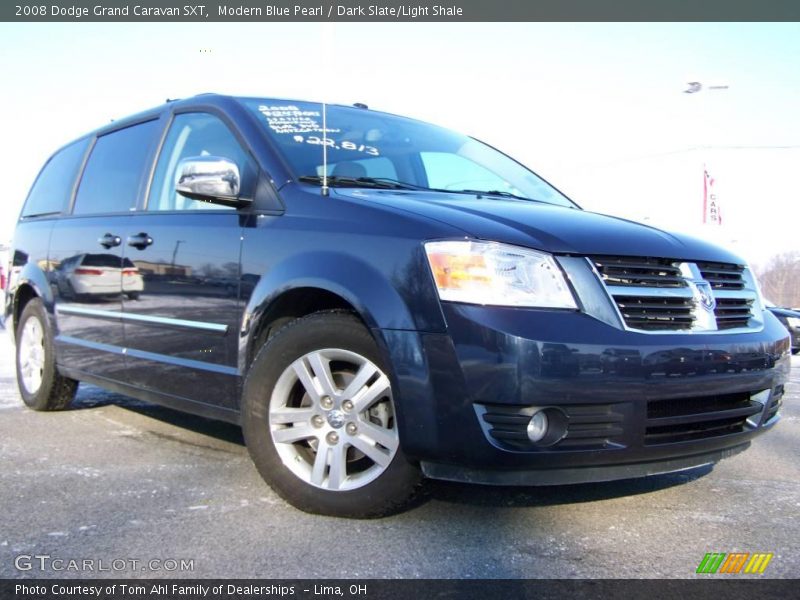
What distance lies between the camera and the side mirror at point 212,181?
316 cm

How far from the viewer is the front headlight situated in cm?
244

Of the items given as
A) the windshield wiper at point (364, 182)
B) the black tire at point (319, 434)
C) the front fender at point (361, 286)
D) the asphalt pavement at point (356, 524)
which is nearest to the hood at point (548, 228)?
the windshield wiper at point (364, 182)

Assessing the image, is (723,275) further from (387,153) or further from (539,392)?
(387,153)

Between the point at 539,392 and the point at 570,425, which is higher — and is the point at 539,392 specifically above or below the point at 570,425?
above

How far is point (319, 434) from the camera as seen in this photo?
2.78 metres

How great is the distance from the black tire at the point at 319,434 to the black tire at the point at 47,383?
2345mm

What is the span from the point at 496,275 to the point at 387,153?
1502 millimetres

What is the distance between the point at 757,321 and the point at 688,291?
52cm

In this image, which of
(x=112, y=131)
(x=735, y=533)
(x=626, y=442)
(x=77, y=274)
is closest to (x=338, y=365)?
(x=626, y=442)

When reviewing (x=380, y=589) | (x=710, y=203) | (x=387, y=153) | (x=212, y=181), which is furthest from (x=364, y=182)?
(x=710, y=203)

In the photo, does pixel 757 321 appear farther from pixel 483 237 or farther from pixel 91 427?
pixel 91 427

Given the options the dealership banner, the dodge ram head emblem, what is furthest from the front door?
the dodge ram head emblem

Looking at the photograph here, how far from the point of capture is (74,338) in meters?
4.40

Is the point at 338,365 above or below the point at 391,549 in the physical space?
above
